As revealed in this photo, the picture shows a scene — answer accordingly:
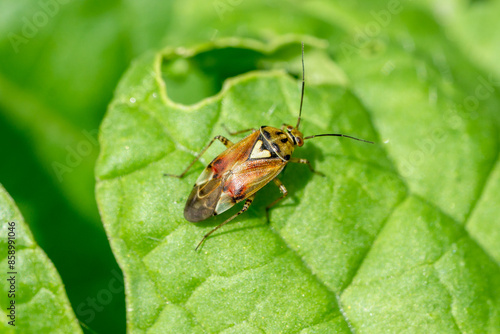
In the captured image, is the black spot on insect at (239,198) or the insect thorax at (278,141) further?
the insect thorax at (278,141)

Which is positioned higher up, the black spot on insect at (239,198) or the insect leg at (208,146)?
the insect leg at (208,146)

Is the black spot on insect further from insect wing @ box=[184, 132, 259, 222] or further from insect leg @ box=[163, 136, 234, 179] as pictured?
insect leg @ box=[163, 136, 234, 179]

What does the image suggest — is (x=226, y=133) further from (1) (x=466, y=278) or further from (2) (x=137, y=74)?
(1) (x=466, y=278)

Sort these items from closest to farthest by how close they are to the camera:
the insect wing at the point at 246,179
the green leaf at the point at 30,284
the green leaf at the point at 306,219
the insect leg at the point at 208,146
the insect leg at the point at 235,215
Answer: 1. the green leaf at the point at 30,284
2. the green leaf at the point at 306,219
3. the insect leg at the point at 235,215
4. the insect leg at the point at 208,146
5. the insect wing at the point at 246,179

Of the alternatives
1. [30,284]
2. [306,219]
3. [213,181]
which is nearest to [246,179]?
[213,181]

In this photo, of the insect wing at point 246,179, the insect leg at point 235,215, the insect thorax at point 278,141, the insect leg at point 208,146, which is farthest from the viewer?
the insect thorax at point 278,141

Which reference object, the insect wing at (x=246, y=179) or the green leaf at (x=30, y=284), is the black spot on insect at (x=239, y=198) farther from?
the green leaf at (x=30, y=284)

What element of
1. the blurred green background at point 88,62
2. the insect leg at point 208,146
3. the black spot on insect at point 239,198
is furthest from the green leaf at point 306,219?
the blurred green background at point 88,62

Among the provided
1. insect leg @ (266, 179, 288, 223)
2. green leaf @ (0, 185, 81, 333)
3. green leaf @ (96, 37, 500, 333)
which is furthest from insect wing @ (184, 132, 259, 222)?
green leaf @ (0, 185, 81, 333)

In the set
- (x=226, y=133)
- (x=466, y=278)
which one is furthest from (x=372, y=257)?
(x=226, y=133)

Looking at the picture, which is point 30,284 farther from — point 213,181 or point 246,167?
point 246,167
